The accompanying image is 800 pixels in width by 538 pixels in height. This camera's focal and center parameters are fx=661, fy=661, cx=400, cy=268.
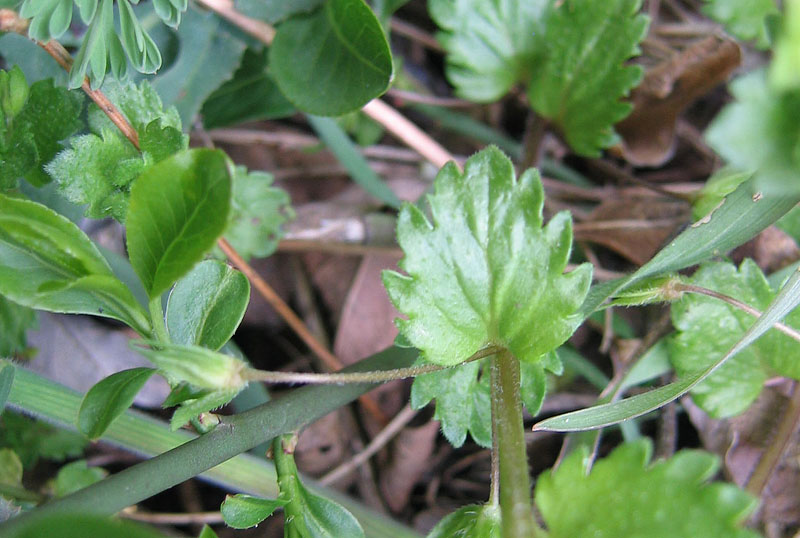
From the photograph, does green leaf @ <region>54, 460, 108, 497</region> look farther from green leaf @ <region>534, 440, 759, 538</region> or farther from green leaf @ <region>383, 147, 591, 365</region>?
green leaf @ <region>534, 440, 759, 538</region>

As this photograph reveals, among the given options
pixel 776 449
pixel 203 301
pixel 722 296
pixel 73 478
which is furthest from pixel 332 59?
pixel 776 449

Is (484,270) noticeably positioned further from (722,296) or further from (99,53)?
(99,53)

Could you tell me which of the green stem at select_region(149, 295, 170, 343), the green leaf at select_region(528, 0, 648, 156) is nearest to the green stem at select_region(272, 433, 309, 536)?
the green stem at select_region(149, 295, 170, 343)

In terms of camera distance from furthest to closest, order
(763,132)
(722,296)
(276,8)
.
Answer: (276,8)
(722,296)
(763,132)

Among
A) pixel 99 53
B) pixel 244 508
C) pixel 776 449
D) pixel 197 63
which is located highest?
pixel 99 53

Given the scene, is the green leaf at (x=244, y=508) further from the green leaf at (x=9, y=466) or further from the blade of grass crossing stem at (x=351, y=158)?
the blade of grass crossing stem at (x=351, y=158)

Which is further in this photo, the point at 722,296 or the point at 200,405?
the point at 722,296
